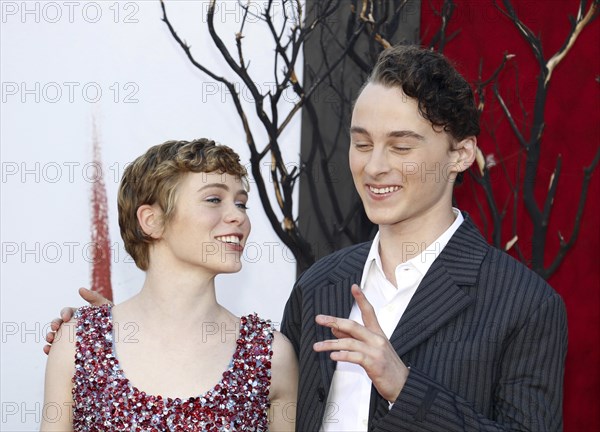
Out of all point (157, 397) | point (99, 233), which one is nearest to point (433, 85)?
point (157, 397)

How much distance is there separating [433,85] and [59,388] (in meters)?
1.01

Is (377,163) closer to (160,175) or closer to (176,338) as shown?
(160,175)

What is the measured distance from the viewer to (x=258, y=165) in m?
3.20

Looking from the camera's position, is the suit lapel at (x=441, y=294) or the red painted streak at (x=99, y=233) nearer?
the suit lapel at (x=441, y=294)

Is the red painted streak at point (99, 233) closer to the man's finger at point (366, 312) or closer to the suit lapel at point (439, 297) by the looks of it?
the suit lapel at point (439, 297)

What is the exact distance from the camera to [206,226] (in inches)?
75.3

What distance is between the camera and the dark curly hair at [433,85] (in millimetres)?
1858

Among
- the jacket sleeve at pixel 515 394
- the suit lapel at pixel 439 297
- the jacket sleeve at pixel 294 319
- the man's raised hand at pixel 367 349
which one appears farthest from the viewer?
the jacket sleeve at pixel 294 319

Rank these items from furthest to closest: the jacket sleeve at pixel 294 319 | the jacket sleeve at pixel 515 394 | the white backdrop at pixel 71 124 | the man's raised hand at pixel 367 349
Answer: the white backdrop at pixel 71 124
the jacket sleeve at pixel 294 319
the jacket sleeve at pixel 515 394
the man's raised hand at pixel 367 349

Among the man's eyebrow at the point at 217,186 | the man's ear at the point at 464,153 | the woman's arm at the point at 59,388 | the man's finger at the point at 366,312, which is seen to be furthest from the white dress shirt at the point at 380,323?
the woman's arm at the point at 59,388

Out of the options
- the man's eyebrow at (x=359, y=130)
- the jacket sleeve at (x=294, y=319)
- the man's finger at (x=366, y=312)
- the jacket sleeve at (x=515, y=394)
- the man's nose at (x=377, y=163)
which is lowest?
the jacket sleeve at (x=515, y=394)

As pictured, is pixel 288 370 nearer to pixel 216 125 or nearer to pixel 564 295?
pixel 216 125

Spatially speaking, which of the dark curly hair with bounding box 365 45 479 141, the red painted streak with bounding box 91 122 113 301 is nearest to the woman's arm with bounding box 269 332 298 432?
the dark curly hair with bounding box 365 45 479 141

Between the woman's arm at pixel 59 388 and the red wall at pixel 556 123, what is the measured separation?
1873 millimetres
